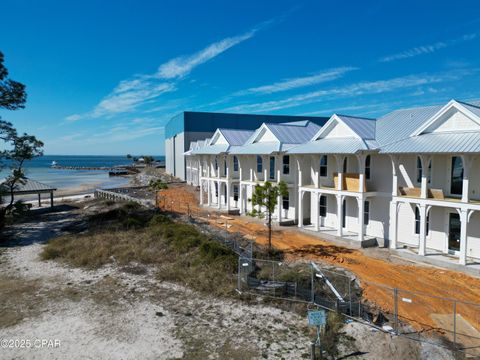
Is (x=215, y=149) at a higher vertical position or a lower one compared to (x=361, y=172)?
higher

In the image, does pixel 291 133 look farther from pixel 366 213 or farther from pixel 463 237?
pixel 463 237

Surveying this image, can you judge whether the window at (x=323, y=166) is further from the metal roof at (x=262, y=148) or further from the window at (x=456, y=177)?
the window at (x=456, y=177)

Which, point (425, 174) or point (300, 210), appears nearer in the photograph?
point (425, 174)

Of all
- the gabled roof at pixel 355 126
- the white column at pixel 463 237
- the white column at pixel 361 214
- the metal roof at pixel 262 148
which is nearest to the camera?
the white column at pixel 463 237

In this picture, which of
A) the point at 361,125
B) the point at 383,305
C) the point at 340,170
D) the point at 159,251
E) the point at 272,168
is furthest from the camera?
the point at 272,168

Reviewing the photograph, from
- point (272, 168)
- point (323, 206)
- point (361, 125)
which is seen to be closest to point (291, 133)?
point (272, 168)

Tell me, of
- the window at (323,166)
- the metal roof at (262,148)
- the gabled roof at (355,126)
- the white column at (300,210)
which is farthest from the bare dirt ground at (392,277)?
the gabled roof at (355,126)

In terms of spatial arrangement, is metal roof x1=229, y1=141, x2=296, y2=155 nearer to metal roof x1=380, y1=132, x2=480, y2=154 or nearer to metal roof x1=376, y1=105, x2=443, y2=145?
metal roof x1=376, y1=105, x2=443, y2=145
